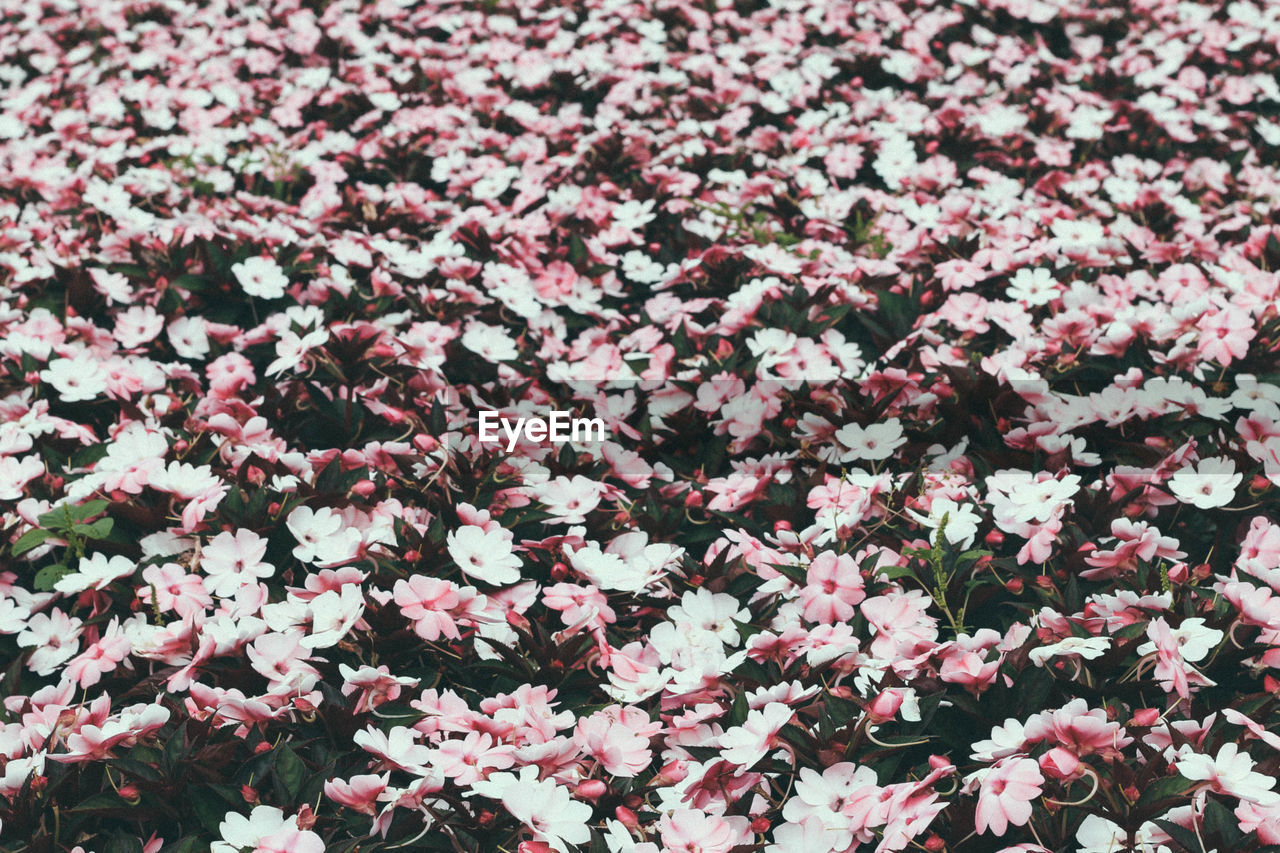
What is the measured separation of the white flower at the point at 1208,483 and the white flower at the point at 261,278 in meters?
2.50

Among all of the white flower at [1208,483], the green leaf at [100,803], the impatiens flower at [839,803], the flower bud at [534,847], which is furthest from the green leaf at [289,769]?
the white flower at [1208,483]

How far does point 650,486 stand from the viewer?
2.55m

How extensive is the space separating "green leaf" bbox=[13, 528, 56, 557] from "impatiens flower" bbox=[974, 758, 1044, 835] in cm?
198

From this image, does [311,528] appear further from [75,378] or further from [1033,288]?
[1033,288]

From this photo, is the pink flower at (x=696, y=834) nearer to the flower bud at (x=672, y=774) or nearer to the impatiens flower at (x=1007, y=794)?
the flower bud at (x=672, y=774)

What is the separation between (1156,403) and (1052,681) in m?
0.90

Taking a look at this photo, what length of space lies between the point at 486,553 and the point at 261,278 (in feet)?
4.84

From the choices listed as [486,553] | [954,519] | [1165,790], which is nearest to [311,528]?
[486,553]

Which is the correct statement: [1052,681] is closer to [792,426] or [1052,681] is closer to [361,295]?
[792,426]

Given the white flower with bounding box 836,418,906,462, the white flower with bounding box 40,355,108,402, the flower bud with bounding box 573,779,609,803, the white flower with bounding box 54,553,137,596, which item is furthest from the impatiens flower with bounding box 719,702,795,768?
the white flower with bounding box 40,355,108,402

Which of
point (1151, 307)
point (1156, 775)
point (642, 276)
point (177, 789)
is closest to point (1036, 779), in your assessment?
point (1156, 775)

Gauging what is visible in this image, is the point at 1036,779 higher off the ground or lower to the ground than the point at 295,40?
higher

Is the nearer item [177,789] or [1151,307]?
[177,789]

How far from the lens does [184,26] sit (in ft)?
19.3
